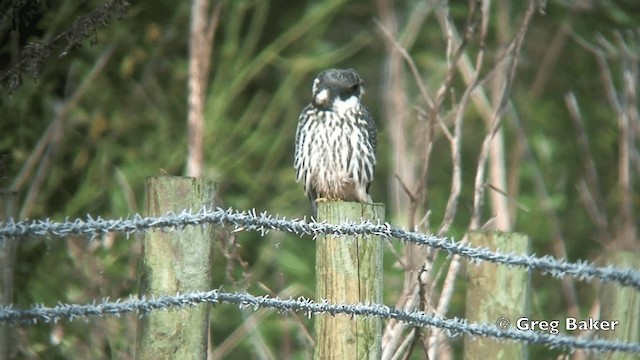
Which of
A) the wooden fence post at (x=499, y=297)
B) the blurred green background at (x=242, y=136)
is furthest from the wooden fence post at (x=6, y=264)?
the blurred green background at (x=242, y=136)

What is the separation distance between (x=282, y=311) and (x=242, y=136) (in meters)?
4.94

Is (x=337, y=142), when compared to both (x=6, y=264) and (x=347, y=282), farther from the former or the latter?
(x=6, y=264)

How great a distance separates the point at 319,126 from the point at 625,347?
242 cm

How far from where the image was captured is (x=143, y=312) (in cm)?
314

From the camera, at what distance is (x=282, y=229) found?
328 cm

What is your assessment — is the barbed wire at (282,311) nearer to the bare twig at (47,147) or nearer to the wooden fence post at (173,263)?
the wooden fence post at (173,263)

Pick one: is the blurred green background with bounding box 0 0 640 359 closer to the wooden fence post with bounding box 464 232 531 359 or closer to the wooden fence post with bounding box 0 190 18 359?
the wooden fence post with bounding box 464 232 531 359

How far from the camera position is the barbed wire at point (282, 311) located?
3.00 metres

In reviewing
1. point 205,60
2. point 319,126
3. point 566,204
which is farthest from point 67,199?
point 566,204

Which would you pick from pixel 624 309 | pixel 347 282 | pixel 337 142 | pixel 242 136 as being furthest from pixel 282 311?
pixel 242 136

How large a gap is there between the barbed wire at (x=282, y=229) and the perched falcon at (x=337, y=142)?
86.2 inches

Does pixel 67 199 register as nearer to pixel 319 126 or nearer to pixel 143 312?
pixel 319 126

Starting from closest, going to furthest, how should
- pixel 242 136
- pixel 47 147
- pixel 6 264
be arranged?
pixel 6 264
pixel 47 147
pixel 242 136

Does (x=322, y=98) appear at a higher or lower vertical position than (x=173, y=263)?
higher
